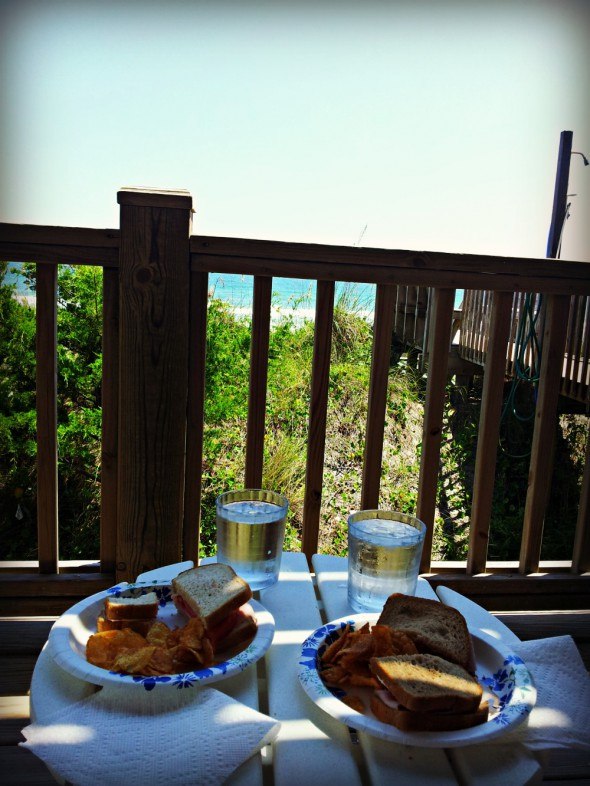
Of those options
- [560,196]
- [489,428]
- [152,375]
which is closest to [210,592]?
[152,375]

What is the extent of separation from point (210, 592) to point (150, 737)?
0.24 m

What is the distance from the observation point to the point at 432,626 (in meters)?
0.82

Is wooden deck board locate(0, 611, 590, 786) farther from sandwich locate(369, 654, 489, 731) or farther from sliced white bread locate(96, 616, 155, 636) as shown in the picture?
sliced white bread locate(96, 616, 155, 636)

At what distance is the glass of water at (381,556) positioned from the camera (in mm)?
946

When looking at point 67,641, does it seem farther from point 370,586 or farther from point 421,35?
point 421,35

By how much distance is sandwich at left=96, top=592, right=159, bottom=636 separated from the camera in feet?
2.79

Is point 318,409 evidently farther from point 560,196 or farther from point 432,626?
point 560,196

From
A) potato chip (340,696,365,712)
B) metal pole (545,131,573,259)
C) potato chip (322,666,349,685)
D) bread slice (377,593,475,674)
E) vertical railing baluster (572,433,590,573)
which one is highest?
metal pole (545,131,573,259)

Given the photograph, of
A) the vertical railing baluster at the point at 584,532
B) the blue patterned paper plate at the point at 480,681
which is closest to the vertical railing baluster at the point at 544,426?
the vertical railing baluster at the point at 584,532

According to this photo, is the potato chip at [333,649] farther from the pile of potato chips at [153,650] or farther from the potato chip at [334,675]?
the pile of potato chips at [153,650]

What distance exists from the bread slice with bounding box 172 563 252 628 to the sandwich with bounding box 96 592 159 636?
0.05m

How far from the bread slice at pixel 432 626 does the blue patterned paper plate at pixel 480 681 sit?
0.18 feet

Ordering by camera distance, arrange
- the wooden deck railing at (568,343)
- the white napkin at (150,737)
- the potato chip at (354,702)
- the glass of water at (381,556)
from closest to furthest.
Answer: the white napkin at (150,737) < the potato chip at (354,702) < the glass of water at (381,556) < the wooden deck railing at (568,343)

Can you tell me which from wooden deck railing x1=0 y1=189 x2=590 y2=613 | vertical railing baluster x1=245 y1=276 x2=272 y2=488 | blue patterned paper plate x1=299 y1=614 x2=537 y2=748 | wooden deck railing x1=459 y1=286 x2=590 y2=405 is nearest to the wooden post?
wooden deck railing x1=0 y1=189 x2=590 y2=613
